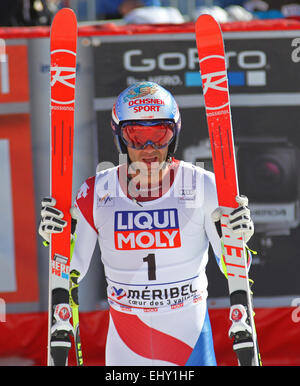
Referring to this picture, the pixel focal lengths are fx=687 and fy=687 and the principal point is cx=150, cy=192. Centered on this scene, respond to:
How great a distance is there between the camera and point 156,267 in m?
3.05

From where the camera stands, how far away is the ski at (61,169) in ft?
10.0

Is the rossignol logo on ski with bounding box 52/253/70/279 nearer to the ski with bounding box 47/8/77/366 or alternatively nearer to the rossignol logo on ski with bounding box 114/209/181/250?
the ski with bounding box 47/8/77/366

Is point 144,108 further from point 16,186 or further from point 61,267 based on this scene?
point 16,186

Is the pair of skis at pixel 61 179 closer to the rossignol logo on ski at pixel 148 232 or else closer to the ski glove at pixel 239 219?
the rossignol logo on ski at pixel 148 232

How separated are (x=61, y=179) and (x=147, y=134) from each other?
1.52 feet

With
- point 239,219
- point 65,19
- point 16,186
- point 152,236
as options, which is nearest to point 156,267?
point 152,236

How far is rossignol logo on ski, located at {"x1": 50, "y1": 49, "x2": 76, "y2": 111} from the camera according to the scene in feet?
10.8

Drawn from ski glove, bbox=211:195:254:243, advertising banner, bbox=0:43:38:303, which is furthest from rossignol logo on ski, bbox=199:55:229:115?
advertising banner, bbox=0:43:38:303

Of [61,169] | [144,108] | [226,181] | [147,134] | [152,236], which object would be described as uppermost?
[144,108]

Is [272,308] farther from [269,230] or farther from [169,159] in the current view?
[169,159]

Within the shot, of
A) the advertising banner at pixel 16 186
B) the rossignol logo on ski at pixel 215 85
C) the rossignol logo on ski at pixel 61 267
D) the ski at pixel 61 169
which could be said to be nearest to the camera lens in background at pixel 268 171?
the advertising banner at pixel 16 186

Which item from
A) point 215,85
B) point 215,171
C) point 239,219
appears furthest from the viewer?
point 215,85

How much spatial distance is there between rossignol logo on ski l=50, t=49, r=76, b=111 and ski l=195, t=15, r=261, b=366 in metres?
0.64

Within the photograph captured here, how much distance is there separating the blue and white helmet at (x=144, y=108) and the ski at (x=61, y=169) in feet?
0.90
